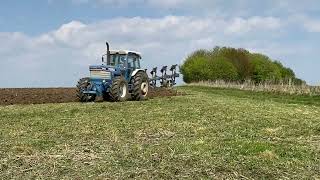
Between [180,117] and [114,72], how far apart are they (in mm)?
9574

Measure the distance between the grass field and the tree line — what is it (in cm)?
7235

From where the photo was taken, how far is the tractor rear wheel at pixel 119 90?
23.8m

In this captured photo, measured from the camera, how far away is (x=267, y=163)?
886cm

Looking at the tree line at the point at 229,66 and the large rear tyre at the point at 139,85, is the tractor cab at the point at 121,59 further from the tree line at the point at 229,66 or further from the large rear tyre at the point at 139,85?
the tree line at the point at 229,66

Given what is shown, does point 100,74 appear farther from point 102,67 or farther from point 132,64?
point 132,64

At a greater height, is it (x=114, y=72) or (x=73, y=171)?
(x=114, y=72)

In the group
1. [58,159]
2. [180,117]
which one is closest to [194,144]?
[58,159]

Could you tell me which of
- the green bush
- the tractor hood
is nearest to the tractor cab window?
the tractor hood

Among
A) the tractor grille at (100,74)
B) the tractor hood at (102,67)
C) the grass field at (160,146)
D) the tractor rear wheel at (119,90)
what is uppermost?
the tractor hood at (102,67)

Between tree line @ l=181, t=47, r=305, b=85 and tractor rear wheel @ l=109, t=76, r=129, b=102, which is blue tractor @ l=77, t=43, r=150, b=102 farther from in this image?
tree line @ l=181, t=47, r=305, b=85

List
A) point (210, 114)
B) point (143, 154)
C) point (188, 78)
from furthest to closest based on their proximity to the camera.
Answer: point (188, 78) → point (210, 114) → point (143, 154)

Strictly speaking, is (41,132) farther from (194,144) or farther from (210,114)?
(210,114)

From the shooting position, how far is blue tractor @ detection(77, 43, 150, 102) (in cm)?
2447

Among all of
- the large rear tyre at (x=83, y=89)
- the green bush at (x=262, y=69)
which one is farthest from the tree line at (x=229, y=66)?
the large rear tyre at (x=83, y=89)
